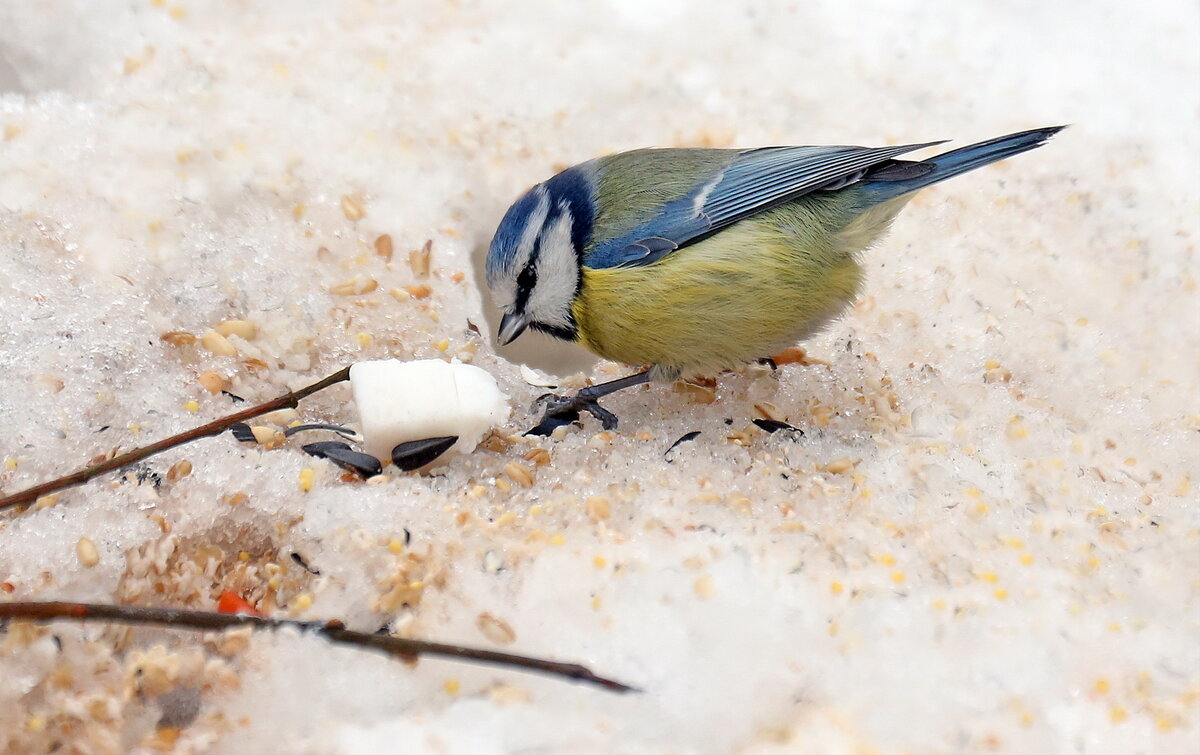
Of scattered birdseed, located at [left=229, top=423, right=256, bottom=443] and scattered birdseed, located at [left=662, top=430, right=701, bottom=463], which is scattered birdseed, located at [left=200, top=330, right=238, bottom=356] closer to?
scattered birdseed, located at [left=229, top=423, right=256, bottom=443]

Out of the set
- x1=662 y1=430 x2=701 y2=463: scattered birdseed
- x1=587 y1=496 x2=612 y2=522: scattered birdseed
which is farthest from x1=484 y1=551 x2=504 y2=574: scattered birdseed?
x1=662 y1=430 x2=701 y2=463: scattered birdseed

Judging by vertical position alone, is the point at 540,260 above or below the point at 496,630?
above

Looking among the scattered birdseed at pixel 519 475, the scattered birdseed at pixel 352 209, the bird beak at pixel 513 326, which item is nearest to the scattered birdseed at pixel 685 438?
the scattered birdseed at pixel 519 475

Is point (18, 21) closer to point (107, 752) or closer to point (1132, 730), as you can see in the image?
point (107, 752)

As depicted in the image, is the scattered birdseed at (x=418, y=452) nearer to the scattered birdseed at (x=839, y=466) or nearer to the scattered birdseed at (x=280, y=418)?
the scattered birdseed at (x=280, y=418)

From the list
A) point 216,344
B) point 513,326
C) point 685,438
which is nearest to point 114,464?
point 216,344

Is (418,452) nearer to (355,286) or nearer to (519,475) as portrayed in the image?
(519,475)
